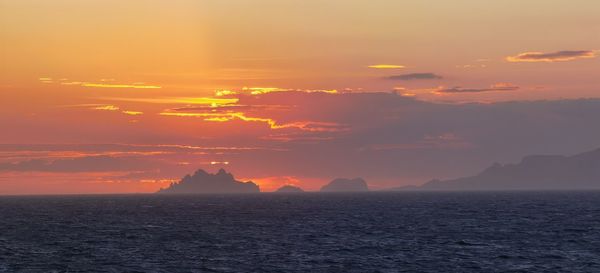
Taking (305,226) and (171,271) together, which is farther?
(305,226)

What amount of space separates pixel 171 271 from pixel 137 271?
337 cm

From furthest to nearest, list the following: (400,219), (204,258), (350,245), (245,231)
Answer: (400,219)
(245,231)
(350,245)
(204,258)

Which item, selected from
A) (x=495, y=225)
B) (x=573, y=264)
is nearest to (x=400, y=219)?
(x=495, y=225)

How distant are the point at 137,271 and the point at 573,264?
146 ft

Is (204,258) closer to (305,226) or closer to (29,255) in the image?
(29,255)

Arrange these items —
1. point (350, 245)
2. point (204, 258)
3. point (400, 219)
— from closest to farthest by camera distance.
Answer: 1. point (204, 258)
2. point (350, 245)
3. point (400, 219)

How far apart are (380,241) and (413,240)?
15.7 ft

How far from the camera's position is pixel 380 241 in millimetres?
102625

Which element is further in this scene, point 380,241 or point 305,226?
point 305,226

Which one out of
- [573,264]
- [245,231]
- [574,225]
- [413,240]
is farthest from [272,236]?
[574,225]

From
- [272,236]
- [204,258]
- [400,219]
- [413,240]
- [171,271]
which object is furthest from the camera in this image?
[400,219]

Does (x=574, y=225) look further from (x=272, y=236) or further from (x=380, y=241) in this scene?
(x=272, y=236)

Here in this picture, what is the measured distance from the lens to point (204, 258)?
8500 centimetres

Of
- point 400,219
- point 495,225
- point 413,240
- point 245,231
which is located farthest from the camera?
point 400,219
